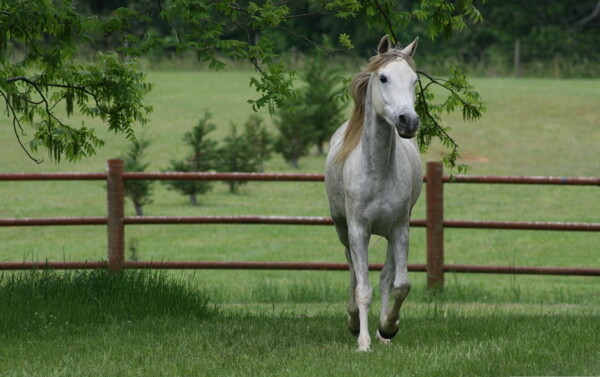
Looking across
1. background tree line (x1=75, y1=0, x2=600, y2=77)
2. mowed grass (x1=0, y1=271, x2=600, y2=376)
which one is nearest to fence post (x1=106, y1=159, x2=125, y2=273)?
mowed grass (x1=0, y1=271, x2=600, y2=376)

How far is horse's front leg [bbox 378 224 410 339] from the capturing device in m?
7.18

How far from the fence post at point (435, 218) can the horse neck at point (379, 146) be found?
355 cm

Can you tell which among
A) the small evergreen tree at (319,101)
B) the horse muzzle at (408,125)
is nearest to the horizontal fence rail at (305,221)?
the horse muzzle at (408,125)

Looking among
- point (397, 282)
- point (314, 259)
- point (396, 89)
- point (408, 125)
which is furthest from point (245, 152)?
point (408, 125)

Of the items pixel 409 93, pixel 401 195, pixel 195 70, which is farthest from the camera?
pixel 195 70

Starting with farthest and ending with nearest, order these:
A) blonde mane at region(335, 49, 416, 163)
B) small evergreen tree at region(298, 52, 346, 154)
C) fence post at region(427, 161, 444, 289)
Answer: small evergreen tree at region(298, 52, 346, 154) < fence post at region(427, 161, 444, 289) < blonde mane at region(335, 49, 416, 163)

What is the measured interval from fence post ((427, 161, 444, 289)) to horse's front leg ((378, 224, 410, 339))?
3.41m

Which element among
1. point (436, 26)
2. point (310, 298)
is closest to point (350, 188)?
point (436, 26)

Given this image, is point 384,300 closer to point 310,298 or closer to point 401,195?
point 401,195

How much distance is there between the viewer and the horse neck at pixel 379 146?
7.20 m

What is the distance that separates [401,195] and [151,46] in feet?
7.51

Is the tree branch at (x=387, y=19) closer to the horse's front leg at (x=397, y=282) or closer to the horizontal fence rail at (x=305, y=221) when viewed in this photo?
the horse's front leg at (x=397, y=282)

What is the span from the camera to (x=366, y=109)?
735 centimetres

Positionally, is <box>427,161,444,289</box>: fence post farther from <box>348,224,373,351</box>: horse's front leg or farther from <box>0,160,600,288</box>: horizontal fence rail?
Answer: <box>348,224,373,351</box>: horse's front leg
